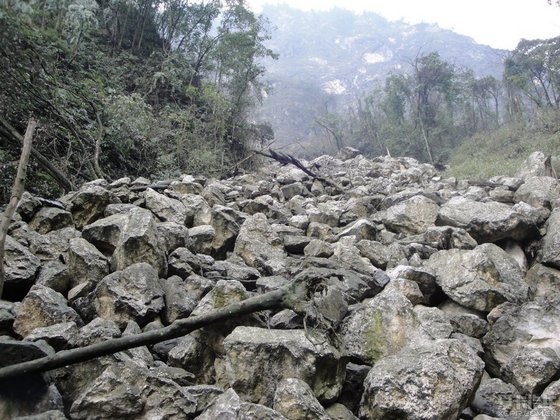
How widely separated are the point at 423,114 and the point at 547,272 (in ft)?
83.4

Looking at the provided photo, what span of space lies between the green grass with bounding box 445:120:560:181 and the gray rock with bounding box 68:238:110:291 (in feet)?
37.9

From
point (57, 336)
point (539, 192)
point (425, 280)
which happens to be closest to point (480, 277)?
point (425, 280)

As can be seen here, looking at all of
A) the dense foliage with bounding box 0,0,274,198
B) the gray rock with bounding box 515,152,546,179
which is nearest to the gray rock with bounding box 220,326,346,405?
the dense foliage with bounding box 0,0,274,198

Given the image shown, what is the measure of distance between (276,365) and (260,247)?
86.9 inches

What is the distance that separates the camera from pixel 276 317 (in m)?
3.03

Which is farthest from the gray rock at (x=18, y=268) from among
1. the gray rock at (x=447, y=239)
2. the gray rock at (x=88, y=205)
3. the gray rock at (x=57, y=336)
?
the gray rock at (x=447, y=239)

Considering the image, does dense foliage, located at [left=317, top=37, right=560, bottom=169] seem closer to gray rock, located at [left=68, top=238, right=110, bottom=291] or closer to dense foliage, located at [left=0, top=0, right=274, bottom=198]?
dense foliage, located at [left=0, top=0, right=274, bottom=198]

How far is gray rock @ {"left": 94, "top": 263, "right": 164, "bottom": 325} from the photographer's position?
118 inches

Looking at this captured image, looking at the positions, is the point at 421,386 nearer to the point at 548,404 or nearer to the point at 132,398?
the point at 548,404

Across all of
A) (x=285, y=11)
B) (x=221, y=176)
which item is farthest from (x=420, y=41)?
(x=221, y=176)

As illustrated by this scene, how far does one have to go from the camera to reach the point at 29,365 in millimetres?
2215

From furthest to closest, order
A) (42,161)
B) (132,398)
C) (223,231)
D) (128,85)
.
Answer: (128,85), (42,161), (223,231), (132,398)

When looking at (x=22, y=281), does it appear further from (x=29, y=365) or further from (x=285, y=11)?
Answer: (x=285, y=11)

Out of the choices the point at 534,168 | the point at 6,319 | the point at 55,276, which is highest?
the point at 534,168
